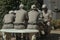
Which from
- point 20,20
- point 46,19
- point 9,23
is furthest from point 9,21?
point 46,19

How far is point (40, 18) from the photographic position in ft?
37.8

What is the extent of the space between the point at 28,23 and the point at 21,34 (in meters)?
0.60

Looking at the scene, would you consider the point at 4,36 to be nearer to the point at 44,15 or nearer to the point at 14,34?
the point at 14,34

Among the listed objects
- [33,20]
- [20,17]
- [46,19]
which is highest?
[20,17]

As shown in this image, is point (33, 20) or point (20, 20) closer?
point (33, 20)

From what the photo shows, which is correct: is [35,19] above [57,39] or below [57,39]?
above

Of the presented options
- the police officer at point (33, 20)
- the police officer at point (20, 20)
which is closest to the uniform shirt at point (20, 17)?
the police officer at point (20, 20)

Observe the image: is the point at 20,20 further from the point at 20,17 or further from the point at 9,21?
the point at 9,21

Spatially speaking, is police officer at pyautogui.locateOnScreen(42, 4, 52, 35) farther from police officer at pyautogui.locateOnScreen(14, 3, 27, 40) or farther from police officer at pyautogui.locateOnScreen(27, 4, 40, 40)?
police officer at pyautogui.locateOnScreen(14, 3, 27, 40)

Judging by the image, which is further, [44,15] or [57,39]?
[44,15]

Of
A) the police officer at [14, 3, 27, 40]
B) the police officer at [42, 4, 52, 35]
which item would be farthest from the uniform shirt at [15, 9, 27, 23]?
the police officer at [42, 4, 52, 35]

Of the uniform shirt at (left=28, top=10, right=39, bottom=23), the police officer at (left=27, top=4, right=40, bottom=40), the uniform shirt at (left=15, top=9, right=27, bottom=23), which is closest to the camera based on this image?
the police officer at (left=27, top=4, right=40, bottom=40)

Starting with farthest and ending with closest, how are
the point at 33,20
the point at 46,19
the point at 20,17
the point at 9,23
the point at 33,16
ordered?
the point at 46,19
the point at 9,23
the point at 20,17
the point at 33,16
the point at 33,20

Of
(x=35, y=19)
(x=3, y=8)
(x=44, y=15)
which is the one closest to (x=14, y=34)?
(x=35, y=19)
